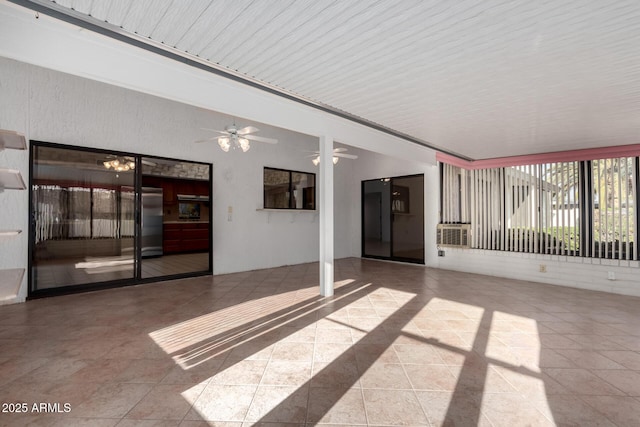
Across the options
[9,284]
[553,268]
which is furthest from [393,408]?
[553,268]

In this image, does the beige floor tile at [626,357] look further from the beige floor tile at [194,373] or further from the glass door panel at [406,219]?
the glass door panel at [406,219]

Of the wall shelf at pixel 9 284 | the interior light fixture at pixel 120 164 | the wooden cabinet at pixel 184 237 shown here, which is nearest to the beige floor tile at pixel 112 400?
the wall shelf at pixel 9 284

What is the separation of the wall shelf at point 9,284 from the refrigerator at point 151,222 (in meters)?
6.45

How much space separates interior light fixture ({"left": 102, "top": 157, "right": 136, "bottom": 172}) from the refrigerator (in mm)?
2663

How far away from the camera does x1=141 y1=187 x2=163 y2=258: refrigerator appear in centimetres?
759

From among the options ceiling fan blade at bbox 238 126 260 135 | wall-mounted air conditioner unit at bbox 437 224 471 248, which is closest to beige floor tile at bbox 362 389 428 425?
ceiling fan blade at bbox 238 126 260 135

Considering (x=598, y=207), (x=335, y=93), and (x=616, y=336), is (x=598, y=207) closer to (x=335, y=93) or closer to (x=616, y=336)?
(x=616, y=336)

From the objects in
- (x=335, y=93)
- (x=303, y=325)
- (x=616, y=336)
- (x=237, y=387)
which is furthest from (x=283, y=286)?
(x=616, y=336)

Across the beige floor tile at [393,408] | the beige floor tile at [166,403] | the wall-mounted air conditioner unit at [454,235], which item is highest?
the wall-mounted air conditioner unit at [454,235]

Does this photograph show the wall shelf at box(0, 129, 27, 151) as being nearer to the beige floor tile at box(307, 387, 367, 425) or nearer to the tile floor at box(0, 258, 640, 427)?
the tile floor at box(0, 258, 640, 427)

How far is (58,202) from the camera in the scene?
458 cm

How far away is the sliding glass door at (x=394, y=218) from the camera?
300 inches

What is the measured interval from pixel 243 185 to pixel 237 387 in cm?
488

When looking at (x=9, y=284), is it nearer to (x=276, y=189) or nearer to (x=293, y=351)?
(x=293, y=351)
